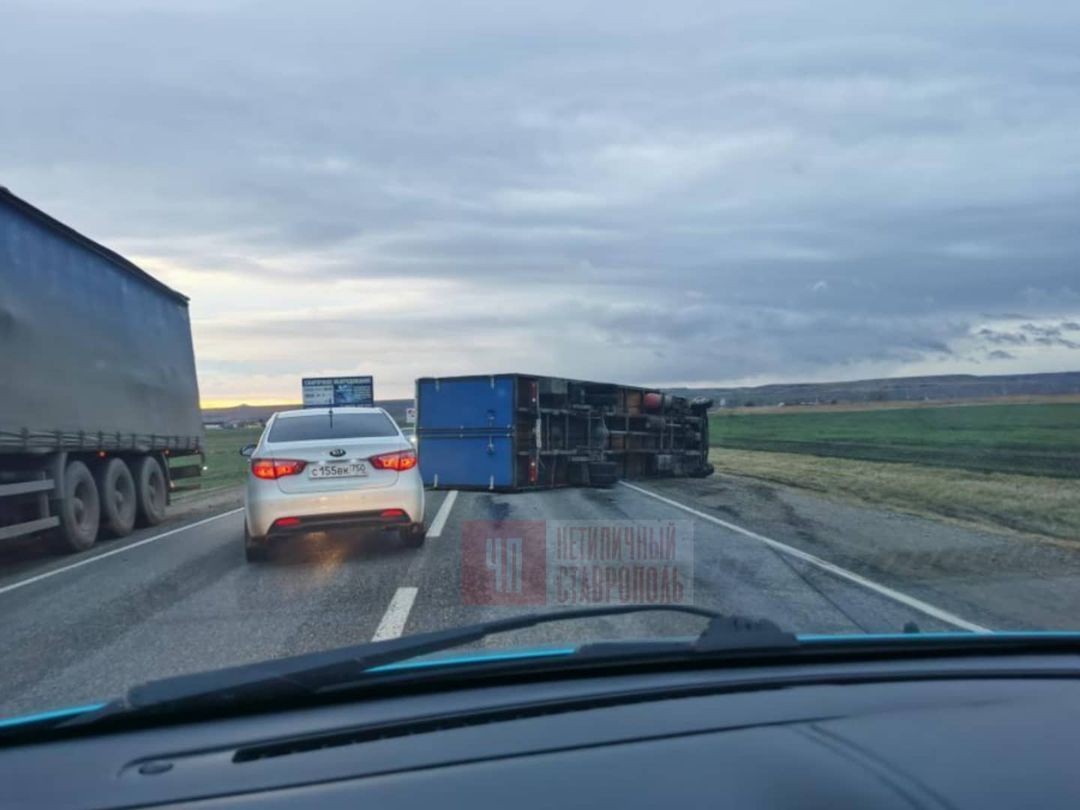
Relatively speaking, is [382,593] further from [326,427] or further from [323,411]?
[323,411]

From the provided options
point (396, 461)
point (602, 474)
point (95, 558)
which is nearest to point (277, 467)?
point (396, 461)

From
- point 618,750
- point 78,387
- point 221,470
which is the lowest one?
point 221,470

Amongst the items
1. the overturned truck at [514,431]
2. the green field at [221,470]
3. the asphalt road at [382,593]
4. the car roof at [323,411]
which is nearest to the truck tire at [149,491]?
the asphalt road at [382,593]

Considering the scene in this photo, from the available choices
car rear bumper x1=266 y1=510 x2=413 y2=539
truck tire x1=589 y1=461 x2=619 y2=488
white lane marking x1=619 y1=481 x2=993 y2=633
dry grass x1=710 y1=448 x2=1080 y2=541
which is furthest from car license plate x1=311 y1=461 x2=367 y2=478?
dry grass x1=710 y1=448 x2=1080 y2=541

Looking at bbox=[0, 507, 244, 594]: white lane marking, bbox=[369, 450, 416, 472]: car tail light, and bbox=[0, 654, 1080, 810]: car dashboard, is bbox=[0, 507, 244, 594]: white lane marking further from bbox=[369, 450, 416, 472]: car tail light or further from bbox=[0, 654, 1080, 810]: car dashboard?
bbox=[0, 654, 1080, 810]: car dashboard

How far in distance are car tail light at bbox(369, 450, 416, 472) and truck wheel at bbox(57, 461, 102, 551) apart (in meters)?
4.67

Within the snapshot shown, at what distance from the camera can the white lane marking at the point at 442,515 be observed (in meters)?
14.1

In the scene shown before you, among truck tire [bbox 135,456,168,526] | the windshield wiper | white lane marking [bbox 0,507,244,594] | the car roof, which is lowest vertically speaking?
white lane marking [bbox 0,507,244,594]

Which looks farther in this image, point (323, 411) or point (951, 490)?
point (951, 490)

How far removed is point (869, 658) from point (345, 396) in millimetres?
54135

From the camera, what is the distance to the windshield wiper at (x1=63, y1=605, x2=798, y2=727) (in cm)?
271

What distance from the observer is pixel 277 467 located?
1103 centimetres

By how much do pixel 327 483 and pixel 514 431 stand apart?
4.52 metres

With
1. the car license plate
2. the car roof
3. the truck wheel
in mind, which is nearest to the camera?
the car license plate
